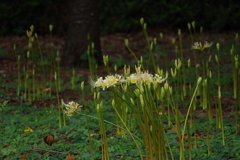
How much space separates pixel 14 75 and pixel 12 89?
2.95 feet

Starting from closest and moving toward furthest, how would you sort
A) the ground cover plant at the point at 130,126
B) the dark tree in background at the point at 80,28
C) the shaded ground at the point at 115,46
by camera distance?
the ground cover plant at the point at 130,126 → the shaded ground at the point at 115,46 → the dark tree in background at the point at 80,28

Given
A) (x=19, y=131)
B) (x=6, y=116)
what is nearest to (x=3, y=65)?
(x=6, y=116)

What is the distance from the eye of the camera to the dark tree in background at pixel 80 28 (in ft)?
22.4

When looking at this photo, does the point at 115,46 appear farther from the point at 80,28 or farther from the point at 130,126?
the point at 130,126

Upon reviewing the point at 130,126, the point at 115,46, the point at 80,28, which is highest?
the point at 80,28

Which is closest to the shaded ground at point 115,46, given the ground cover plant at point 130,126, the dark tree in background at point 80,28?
the dark tree in background at point 80,28

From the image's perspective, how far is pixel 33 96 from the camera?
4.60m

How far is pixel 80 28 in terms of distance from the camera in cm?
686

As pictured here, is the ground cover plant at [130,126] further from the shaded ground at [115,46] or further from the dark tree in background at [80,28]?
the dark tree in background at [80,28]

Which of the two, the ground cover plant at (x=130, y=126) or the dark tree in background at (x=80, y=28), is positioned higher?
the dark tree in background at (x=80, y=28)

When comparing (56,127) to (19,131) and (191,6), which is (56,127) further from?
(191,6)

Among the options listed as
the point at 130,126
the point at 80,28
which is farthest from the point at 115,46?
the point at 130,126

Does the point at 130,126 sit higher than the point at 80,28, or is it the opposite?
the point at 80,28

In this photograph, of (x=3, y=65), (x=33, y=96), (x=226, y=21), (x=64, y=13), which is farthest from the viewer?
(x=64, y=13)
